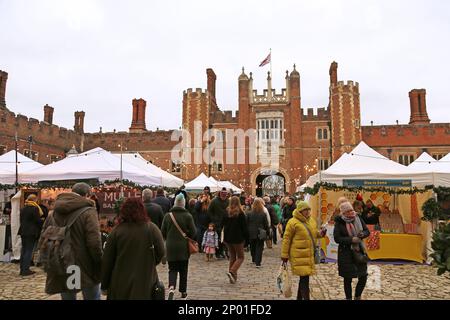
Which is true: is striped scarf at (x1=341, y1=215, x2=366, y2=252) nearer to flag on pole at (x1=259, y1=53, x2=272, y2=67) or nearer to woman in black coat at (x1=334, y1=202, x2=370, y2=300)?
woman in black coat at (x1=334, y1=202, x2=370, y2=300)

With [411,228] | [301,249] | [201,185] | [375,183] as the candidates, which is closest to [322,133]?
[201,185]

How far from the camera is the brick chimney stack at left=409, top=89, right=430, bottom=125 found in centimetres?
3278

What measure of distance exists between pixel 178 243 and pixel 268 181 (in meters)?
29.3

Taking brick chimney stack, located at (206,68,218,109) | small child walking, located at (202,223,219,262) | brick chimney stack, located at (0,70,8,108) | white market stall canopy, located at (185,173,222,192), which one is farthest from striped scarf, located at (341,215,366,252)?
brick chimney stack, located at (0,70,8,108)

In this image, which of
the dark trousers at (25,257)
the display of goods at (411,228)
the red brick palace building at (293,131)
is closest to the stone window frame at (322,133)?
the red brick palace building at (293,131)

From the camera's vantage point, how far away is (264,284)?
6.38 metres

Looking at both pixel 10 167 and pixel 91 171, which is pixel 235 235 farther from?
pixel 10 167

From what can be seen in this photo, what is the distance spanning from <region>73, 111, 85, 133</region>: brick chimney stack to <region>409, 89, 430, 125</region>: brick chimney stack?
32.6 m
